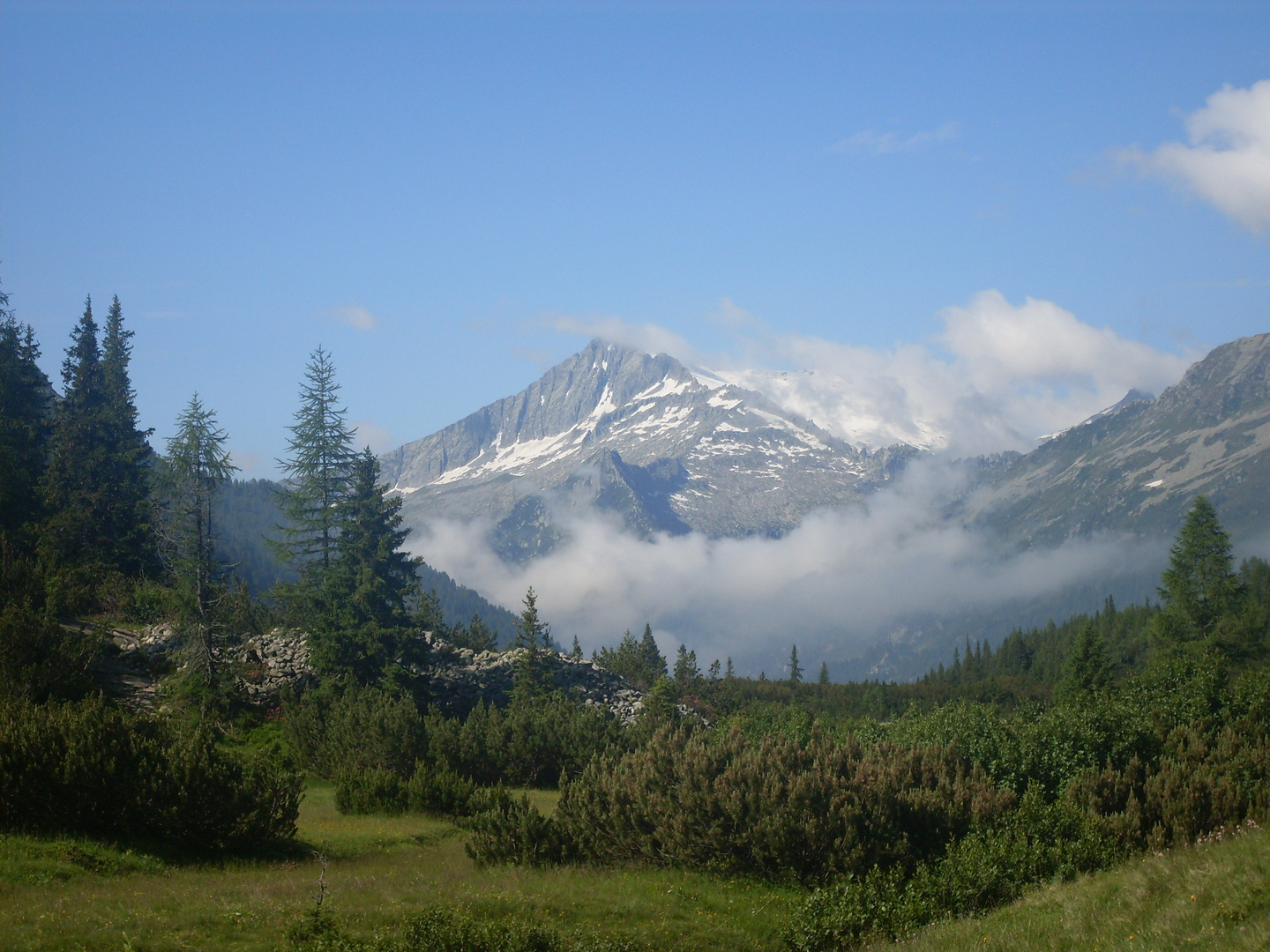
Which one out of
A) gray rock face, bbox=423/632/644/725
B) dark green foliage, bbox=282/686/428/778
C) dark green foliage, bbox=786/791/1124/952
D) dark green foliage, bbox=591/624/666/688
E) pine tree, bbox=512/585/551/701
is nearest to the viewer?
dark green foliage, bbox=786/791/1124/952

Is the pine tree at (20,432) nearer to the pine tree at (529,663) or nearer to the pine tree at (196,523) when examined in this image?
the pine tree at (196,523)

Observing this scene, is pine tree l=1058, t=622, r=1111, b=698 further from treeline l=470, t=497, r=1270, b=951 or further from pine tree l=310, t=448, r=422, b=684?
pine tree l=310, t=448, r=422, b=684

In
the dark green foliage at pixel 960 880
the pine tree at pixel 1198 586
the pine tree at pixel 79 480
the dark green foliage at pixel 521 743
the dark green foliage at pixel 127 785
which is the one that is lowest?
the dark green foliage at pixel 960 880

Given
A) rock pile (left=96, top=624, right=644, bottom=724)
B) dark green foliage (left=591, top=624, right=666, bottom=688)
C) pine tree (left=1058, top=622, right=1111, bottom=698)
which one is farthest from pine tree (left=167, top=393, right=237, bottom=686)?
pine tree (left=1058, top=622, right=1111, bottom=698)

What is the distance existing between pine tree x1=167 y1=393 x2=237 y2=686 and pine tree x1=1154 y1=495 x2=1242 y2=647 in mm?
60108

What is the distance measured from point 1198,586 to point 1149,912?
56256 mm

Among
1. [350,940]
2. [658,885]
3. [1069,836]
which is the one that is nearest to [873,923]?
[658,885]

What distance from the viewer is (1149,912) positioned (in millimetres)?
15570

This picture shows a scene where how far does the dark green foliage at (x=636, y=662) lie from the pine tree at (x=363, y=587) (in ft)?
129

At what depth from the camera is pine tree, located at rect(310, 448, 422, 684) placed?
1829 inches

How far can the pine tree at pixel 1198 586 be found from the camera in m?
62.1

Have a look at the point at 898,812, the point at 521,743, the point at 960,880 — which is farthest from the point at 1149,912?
the point at 521,743

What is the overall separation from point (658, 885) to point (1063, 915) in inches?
340

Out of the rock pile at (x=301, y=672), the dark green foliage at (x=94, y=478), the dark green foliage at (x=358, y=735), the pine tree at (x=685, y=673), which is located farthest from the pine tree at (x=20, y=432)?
the pine tree at (x=685, y=673)
